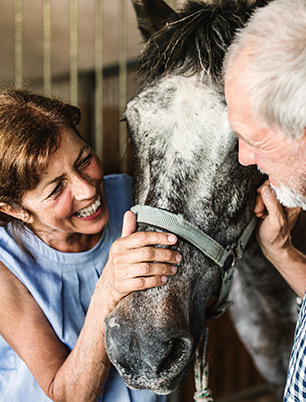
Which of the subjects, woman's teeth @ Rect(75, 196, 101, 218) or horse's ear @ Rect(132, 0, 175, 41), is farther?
horse's ear @ Rect(132, 0, 175, 41)

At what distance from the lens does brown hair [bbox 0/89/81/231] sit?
108 cm

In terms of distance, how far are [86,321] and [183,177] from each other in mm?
387

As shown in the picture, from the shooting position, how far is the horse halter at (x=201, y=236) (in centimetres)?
100

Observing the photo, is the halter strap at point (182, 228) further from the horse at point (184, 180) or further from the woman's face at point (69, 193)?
the woman's face at point (69, 193)

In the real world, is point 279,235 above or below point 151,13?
below

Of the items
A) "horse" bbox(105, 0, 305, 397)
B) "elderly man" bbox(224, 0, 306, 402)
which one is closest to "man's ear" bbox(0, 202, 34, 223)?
"horse" bbox(105, 0, 305, 397)

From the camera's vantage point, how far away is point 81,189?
1.12 m

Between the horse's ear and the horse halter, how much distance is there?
0.66 meters

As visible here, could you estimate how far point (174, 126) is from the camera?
1070 mm

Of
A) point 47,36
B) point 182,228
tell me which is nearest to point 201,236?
point 182,228

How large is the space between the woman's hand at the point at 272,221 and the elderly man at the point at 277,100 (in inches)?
9.3

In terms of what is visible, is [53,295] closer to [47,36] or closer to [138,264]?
[138,264]

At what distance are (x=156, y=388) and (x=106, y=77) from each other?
247 centimetres

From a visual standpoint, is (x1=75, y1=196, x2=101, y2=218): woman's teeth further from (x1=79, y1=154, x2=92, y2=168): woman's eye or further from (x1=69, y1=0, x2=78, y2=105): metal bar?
(x1=69, y1=0, x2=78, y2=105): metal bar
